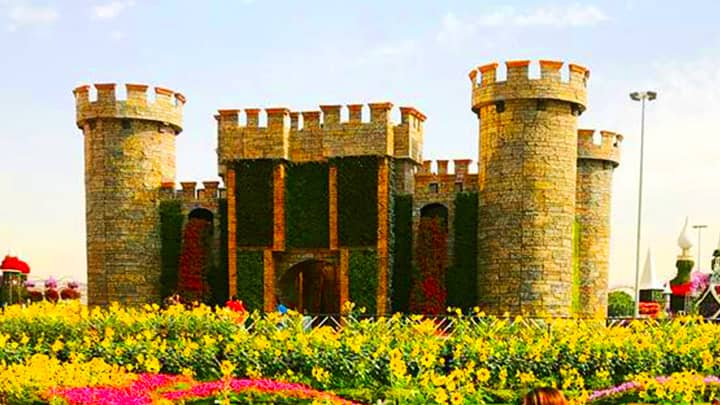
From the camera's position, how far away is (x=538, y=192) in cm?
2545

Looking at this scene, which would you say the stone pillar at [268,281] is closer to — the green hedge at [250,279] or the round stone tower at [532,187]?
the green hedge at [250,279]

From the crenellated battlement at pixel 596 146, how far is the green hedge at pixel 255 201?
467 inches

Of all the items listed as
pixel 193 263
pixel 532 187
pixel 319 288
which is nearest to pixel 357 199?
pixel 532 187

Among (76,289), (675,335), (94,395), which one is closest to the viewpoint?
(94,395)

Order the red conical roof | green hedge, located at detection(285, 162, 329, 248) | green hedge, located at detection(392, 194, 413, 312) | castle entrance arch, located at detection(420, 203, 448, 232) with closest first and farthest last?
the red conical roof, green hedge, located at detection(392, 194, 413, 312), castle entrance arch, located at detection(420, 203, 448, 232), green hedge, located at detection(285, 162, 329, 248)

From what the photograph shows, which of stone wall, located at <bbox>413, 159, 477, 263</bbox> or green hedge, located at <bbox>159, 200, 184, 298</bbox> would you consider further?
green hedge, located at <bbox>159, 200, 184, 298</bbox>

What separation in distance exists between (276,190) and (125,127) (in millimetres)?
6381

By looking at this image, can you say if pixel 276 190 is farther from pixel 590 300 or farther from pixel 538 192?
pixel 590 300

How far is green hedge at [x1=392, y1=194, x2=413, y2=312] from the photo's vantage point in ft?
91.4

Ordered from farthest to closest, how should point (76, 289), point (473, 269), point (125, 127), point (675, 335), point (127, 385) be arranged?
point (76, 289)
point (125, 127)
point (473, 269)
point (675, 335)
point (127, 385)

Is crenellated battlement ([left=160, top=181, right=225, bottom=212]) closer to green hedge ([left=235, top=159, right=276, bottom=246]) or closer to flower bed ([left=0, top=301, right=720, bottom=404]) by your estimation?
green hedge ([left=235, top=159, right=276, bottom=246])

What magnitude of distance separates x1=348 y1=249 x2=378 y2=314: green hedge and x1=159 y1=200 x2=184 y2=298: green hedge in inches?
277

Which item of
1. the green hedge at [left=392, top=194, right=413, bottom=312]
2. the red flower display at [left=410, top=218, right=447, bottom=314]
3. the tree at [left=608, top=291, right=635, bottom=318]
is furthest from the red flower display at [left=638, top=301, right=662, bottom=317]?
the green hedge at [left=392, top=194, right=413, bottom=312]

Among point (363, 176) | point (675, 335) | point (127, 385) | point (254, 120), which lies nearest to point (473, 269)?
point (363, 176)
